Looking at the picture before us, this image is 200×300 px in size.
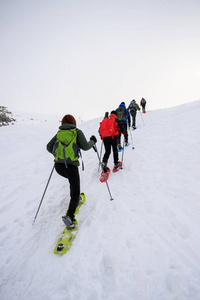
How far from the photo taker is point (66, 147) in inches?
134

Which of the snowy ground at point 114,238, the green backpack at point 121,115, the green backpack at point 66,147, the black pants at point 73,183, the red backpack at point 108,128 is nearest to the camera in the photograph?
the snowy ground at point 114,238

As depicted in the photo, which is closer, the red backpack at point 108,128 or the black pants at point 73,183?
the black pants at point 73,183

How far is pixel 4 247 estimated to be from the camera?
140 inches

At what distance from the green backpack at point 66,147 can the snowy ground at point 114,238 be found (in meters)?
1.97

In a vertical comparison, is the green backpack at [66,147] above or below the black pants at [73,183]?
above

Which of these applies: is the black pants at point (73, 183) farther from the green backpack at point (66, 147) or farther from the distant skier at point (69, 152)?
the green backpack at point (66, 147)

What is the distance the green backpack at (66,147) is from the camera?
340 centimetres

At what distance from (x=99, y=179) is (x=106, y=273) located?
3.69m

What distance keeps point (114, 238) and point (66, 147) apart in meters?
2.51

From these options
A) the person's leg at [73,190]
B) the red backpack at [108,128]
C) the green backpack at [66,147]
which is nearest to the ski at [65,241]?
the person's leg at [73,190]

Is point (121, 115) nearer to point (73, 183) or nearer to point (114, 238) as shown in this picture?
point (73, 183)

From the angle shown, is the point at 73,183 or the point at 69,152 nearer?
the point at 69,152

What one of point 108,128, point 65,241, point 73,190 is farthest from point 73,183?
point 108,128

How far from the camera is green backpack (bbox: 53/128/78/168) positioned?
340 cm
